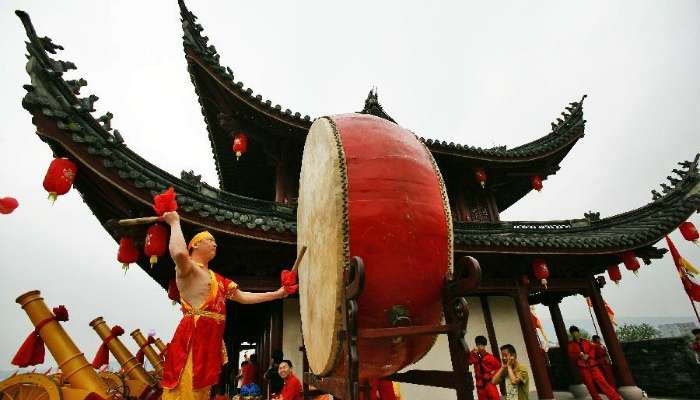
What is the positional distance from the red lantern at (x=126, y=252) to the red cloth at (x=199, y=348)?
9.35 feet

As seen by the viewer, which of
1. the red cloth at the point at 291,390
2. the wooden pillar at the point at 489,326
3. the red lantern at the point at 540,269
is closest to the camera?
the red cloth at the point at 291,390

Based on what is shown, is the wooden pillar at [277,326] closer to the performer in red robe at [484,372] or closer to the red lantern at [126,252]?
the red lantern at [126,252]

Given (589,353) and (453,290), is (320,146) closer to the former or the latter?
(453,290)

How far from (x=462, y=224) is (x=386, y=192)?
627 cm

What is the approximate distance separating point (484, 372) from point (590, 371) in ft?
10.4

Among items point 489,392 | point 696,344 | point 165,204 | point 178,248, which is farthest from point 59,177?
point 696,344

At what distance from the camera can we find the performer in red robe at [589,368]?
714cm

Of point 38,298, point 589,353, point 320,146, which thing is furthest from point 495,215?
point 38,298

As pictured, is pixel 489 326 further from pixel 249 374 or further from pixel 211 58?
pixel 211 58

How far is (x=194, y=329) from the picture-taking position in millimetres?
2248

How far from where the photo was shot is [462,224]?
298 inches

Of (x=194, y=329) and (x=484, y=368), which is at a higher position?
(x=194, y=329)

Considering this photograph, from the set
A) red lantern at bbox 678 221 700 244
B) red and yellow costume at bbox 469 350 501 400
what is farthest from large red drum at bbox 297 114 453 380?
red lantern at bbox 678 221 700 244

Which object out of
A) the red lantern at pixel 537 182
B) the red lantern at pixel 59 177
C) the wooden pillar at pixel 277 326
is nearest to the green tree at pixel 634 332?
the red lantern at pixel 537 182
